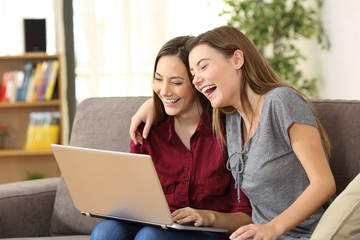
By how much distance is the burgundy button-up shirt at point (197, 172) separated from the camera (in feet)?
5.68

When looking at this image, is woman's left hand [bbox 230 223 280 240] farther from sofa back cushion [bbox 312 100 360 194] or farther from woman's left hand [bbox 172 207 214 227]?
sofa back cushion [bbox 312 100 360 194]

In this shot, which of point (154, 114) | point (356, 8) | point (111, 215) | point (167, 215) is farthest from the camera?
point (356, 8)

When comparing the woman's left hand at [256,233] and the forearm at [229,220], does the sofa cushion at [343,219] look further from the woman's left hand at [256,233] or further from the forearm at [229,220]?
the forearm at [229,220]

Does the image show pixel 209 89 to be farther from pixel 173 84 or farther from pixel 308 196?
pixel 308 196

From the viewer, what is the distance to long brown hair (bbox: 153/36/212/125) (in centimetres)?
173

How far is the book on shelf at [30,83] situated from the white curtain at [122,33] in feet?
1.29

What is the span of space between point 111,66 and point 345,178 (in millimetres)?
3036

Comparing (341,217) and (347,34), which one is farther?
(347,34)

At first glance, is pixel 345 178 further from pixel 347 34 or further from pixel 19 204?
pixel 347 34

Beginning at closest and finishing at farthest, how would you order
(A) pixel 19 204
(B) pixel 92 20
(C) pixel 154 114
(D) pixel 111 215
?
(D) pixel 111 215 < (C) pixel 154 114 < (A) pixel 19 204 < (B) pixel 92 20

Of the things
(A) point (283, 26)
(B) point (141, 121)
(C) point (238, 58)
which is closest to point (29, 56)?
(A) point (283, 26)

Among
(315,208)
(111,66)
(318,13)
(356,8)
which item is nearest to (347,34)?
(356,8)

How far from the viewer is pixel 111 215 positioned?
1.58 meters

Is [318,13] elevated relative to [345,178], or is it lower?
elevated
